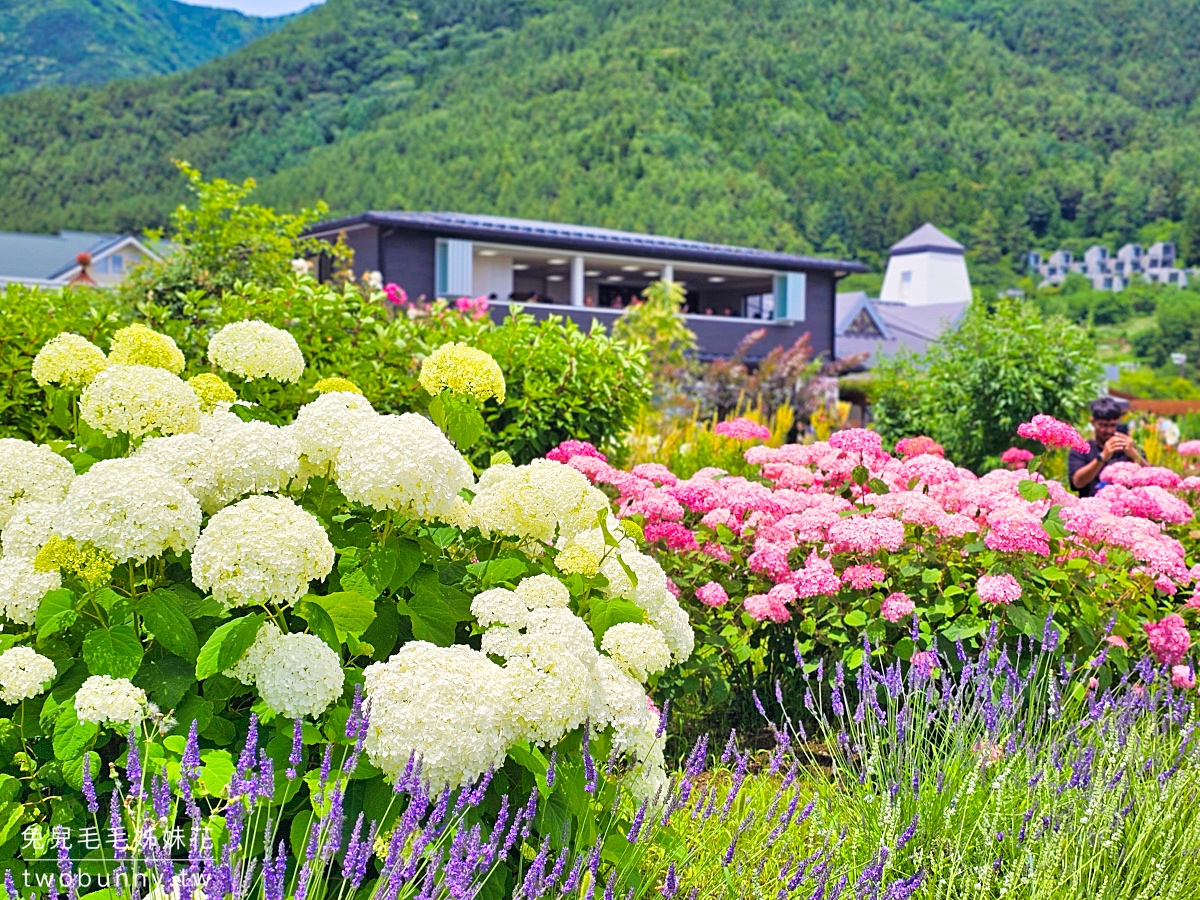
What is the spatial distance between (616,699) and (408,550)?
592 millimetres

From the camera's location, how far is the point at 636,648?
2660 millimetres

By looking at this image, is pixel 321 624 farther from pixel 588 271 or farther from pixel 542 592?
pixel 588 271

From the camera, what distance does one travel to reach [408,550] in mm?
2562

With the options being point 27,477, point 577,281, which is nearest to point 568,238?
point 577,281

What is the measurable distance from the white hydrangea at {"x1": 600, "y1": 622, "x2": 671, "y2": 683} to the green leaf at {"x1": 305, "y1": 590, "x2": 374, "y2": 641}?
63 centimetres

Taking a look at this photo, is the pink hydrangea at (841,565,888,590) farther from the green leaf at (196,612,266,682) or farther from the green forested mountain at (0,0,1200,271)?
the green forested mountain at (0,0,1200,271)

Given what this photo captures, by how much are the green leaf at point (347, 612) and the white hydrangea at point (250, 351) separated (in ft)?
4.16

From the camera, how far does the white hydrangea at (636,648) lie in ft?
8.72

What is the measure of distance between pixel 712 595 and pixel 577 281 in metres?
28.0

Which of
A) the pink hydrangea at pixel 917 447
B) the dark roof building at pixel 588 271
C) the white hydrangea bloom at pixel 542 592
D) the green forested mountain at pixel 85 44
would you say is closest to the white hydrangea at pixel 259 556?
the white hydrangea bloom at pixel 542 592

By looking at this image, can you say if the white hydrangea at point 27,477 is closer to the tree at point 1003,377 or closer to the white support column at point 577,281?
the tree at point 1003,377

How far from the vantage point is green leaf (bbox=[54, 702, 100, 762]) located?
2.11 metres

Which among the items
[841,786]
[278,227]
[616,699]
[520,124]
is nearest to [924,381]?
[278,227]

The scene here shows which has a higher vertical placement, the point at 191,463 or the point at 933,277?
the point at 933,277
